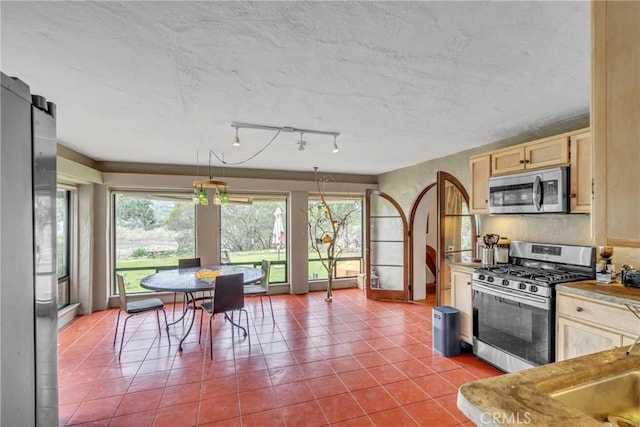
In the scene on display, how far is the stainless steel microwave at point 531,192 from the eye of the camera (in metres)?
2.62

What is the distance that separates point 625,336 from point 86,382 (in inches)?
166

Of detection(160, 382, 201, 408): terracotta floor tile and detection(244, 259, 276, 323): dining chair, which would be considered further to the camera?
detection(244, 259, 276, 323): dining chair

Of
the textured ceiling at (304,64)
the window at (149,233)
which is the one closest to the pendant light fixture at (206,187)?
the textured ceiling at (304,64)

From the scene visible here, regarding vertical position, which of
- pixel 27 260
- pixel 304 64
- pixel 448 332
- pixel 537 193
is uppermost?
pixel 304 64

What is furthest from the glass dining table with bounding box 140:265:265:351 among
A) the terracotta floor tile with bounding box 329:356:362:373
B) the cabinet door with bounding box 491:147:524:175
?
the cabinet door with bounding box 491:147:524:175

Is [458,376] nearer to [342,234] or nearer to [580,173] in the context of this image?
[580,173]

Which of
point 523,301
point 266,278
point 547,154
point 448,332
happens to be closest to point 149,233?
point 266,278

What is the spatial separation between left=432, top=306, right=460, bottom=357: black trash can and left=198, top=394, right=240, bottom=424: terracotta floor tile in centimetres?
213

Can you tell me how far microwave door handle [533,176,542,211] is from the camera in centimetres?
277

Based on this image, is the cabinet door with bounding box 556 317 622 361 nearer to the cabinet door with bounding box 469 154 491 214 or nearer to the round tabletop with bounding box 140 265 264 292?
the cabinet door with bounding box 469 154 491 214

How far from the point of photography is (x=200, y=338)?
147 inches

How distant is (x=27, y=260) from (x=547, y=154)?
11.6 feet

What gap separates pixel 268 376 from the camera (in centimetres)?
286

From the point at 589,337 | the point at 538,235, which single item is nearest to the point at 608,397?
the point at 589,337
